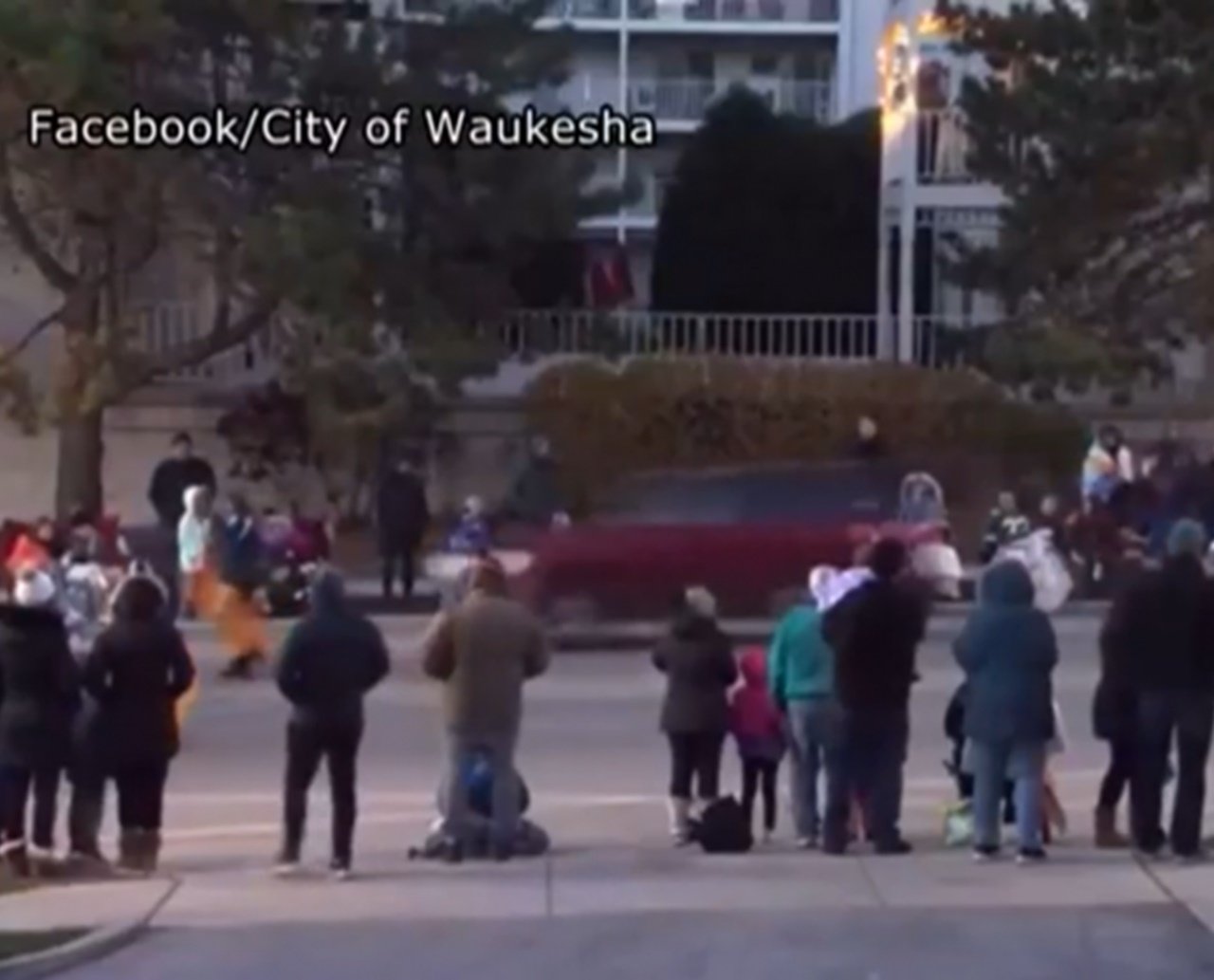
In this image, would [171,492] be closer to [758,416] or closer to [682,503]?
[682,503]

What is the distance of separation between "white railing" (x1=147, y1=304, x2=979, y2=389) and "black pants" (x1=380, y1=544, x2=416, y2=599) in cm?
359

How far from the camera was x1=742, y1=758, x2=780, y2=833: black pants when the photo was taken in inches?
707

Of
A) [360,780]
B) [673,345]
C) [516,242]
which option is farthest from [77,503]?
[360,780]

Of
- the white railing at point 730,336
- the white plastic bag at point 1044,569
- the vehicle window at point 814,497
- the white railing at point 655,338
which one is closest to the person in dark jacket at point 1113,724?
the white plastic bag at point 1044,569

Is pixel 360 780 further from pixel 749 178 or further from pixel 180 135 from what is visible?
pixel 749 178

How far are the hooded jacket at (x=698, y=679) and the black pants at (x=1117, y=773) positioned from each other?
211 centimetres

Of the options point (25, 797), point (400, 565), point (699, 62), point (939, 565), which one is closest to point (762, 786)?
point (25, 797)

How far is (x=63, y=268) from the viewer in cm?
3628

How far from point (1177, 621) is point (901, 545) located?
163 cm

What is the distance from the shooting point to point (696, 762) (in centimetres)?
1780

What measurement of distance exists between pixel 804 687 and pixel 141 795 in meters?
3.65

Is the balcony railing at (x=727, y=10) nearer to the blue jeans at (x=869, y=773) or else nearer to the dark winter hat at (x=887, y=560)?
the dark winter hat at (x=887, y=560)

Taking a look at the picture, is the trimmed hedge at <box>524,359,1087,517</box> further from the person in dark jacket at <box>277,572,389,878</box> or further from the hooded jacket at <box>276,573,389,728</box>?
the hooded jacket at <box>276,573,389,728</box>

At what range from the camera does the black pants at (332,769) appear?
54.5 ft
